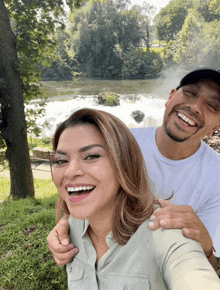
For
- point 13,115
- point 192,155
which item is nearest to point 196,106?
point 192,155

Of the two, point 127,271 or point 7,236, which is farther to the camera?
point 7,236

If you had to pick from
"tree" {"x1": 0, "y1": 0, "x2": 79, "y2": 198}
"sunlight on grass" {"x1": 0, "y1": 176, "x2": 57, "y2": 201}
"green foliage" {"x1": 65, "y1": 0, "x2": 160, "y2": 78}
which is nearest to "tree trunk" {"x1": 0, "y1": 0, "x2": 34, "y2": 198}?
"tree" {"x1": 0, "y1": 0, "x2": 79, "y2": 198}

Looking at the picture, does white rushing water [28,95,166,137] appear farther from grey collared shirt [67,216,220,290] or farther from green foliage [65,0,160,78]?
grey collared shirt [67,216,220,290]

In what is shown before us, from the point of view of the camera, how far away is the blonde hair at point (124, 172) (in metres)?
0.94

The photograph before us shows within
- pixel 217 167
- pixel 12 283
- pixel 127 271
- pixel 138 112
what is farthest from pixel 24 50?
pixel 138 112

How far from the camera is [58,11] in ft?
14.8

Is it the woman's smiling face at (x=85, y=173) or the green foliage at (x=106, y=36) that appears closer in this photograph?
the woman's smiling face at (x=85, y=173)

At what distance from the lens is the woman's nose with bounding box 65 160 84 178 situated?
899mm

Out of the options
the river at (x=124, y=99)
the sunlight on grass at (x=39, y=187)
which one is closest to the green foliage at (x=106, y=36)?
the river at (x=124, y=99)

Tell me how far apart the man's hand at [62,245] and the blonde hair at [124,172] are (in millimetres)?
321

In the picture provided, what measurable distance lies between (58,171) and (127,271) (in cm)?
48

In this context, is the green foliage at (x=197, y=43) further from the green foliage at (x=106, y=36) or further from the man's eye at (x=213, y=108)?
the man's eye at (x=213, y=108)

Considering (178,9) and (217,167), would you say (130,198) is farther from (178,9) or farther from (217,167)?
(178,9)

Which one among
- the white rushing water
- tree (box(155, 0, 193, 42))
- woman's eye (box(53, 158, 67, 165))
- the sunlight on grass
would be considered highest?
tree (box(155, 0, 193, 42))
